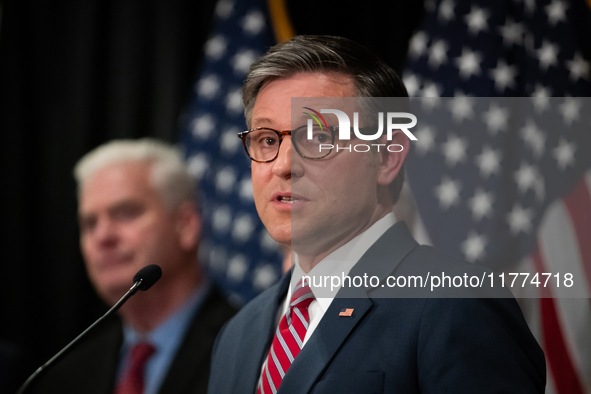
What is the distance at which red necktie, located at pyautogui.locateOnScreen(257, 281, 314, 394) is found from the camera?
1.21 metres

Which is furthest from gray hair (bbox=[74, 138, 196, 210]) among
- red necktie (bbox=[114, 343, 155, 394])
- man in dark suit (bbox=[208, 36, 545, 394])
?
man in dark suit (bbox=[208, 36, 545, 394])

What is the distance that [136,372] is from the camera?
2178 millimetres

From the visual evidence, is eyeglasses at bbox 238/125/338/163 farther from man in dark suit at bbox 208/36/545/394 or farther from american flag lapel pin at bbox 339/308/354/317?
american flag lapel pin at bbox 339/308/354/317

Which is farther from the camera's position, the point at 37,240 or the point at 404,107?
the point at 37,240

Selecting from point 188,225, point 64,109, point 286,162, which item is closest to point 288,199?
point 286,162

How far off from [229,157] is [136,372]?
3.59 feet

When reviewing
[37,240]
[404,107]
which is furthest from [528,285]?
[37,240]

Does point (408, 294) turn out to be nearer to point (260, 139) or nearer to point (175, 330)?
point (260, 139)

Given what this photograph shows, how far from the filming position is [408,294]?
1.12 m

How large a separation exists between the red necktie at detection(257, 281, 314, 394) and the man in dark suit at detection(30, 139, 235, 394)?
0.93 metres

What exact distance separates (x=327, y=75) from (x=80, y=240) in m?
1.83

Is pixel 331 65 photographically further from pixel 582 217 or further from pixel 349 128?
pixel 582 217

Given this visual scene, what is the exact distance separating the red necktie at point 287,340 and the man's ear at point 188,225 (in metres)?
1.16

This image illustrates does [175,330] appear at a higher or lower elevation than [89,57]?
lower
